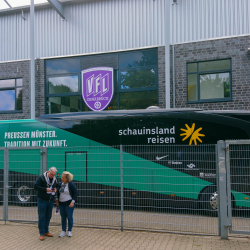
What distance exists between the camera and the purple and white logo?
14734mm

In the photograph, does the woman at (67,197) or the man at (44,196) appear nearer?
the man at (44,196)

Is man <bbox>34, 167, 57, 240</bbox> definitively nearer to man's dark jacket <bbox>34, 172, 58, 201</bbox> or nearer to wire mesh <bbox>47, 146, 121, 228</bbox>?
man's dark jacket <bbox>34, 172, 58, 201</bbox>

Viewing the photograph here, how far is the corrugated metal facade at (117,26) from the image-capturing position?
13438 mm

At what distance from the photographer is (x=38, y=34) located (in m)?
16.1

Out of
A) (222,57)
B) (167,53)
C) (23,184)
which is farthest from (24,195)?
(222,57)

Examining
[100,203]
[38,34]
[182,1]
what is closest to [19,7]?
[38,34]

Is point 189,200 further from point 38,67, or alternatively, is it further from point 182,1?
point 38,67

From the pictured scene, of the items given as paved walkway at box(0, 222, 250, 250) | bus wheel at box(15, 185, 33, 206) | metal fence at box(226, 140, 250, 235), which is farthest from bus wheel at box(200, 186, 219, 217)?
bus wheel at box(15, 185, 33, 206)

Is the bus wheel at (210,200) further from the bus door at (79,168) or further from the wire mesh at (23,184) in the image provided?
the wire mesh at (23,184)

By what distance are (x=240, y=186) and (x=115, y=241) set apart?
9.44ft

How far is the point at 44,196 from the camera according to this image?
633 centimetres

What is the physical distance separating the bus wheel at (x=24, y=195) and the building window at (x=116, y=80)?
7599mm

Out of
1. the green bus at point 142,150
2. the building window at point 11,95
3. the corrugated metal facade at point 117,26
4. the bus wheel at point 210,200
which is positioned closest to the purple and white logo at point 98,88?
the corrugated metal facade at point 117,26

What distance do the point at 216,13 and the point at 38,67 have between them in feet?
31.0
